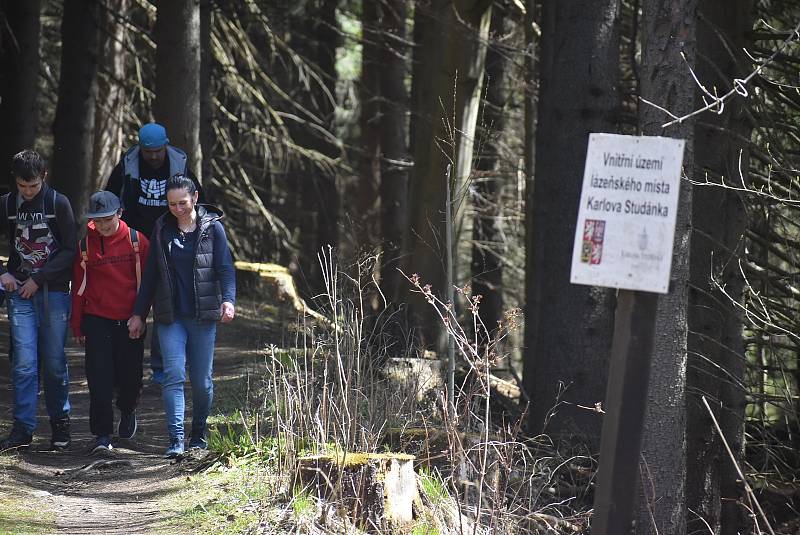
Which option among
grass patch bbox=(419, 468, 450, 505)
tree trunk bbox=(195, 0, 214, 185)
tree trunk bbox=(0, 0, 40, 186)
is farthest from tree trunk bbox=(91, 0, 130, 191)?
grass patch bbox=(419, 468, 450, 505)

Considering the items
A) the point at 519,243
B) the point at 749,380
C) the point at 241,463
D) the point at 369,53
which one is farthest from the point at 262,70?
the point at 241,463

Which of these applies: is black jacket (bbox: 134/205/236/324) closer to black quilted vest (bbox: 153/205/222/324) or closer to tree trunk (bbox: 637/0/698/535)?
black quilted vest (bbox: 153/205/222/324)

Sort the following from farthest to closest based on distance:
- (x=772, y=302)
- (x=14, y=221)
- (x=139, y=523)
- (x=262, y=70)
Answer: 1. (x=262, y=70)
2. (x=772, y=302)
3. (x=14, y=221)
4. (x=139, y=523)

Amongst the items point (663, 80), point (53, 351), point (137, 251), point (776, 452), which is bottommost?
point (776, 452)

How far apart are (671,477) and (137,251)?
381 centimetres

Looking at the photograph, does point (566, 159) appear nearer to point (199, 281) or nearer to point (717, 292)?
point (717, 292)

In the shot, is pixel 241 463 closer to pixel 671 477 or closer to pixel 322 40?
pixel 671 477

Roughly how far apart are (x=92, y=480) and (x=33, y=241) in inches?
63.3

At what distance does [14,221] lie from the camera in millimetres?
6977

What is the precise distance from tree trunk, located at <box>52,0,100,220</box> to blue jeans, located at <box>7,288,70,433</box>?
20.5 ft

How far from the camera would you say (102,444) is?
7262 millimetres

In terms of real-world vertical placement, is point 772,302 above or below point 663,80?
below

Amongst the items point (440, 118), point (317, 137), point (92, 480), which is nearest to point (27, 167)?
point (92, 480)

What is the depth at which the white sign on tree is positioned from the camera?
3.97m
